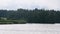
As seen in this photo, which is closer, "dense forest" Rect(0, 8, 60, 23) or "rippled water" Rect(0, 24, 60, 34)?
"rippled water" Rect(0, 24, 60, 34)

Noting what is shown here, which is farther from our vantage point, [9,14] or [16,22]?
[9,14]

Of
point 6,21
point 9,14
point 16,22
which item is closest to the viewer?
point 6,21

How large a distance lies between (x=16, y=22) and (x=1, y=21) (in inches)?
129

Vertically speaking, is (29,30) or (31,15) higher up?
(29,30)

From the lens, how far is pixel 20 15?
45.7 metres

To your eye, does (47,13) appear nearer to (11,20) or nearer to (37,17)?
(37,17)

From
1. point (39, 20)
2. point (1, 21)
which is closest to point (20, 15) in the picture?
point (39, 20)

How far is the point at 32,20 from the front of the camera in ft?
150

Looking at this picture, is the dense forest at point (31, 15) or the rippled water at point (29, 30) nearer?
the rippled water at point (29, 30)

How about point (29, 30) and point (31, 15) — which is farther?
point (31, 15)

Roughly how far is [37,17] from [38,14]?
618 mm

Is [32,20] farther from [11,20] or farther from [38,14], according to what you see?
[11,20]

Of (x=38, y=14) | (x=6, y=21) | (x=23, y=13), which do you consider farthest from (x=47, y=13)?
(x=6, y=21)

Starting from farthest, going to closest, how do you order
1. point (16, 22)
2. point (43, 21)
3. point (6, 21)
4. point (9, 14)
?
1. point (43, 21)
2. point (9, 14)
3. point (16, 22)
4. point (6, 21)
